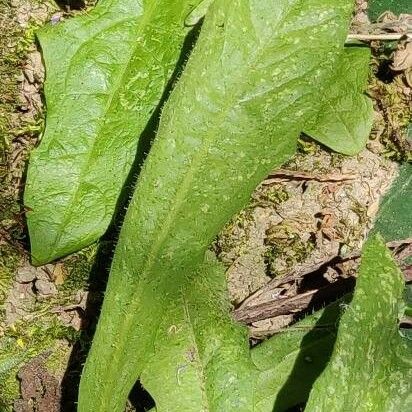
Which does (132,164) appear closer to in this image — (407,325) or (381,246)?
(381,246)

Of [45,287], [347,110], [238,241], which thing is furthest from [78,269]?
[347,110]

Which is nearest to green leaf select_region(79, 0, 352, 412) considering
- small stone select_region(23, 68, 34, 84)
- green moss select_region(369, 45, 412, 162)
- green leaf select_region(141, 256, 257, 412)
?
green leaf select_region(141, 256, 257, 412)

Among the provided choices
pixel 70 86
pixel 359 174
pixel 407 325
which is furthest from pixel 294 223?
pixel 70 86

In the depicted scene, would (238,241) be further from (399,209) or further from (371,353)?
(371,353)

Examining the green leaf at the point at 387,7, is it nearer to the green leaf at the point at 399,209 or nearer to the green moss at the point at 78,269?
the green leaf at the point at 399,209

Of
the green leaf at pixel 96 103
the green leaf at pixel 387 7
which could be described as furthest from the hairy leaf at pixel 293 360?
the green leaf at pixel 387 7

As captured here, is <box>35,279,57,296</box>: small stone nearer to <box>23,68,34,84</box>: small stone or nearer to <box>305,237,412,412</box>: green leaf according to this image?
<box>23,68,34,84</box>: small stone
